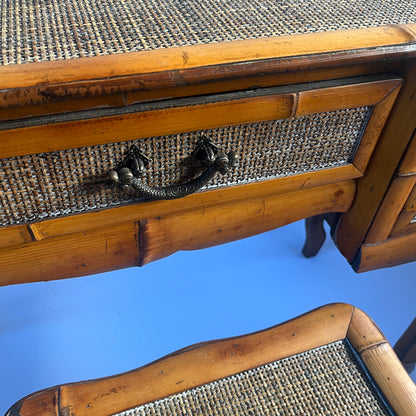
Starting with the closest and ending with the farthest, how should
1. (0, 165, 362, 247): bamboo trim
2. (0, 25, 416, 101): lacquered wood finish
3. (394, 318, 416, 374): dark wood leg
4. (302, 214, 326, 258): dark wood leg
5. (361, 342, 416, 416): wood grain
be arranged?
(0, 25, 416, 101): lacquered wood finish < (0, 165, 362, 247): bamboo trim < (361, 342, 416, 416): wood grain < (394, 318, 416, 374): dark wood leg < (302, 214, 326, 258): dark wood leg

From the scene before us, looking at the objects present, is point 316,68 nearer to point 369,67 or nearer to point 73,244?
point 369,67

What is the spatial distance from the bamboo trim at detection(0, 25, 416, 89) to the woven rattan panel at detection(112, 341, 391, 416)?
0.40 metres

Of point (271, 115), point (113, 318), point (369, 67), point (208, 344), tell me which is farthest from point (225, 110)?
point (113, 318)

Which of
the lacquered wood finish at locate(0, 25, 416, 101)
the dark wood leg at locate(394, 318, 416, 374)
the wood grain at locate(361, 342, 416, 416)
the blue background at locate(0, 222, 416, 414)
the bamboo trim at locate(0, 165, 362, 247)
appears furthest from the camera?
the blue background at locate(0, 222, 416, 414)

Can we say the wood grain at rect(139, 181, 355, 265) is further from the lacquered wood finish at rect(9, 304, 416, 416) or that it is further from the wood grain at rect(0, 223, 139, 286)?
the lacquered wood finish at rect(9, 304, 416, 416)

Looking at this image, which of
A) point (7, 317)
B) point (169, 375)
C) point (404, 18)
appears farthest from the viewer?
point (7, 317)

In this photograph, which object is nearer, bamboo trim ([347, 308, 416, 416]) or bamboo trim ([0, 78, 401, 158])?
bamboo trim ([0, 78, 401, 158])

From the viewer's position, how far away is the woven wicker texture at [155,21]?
0.41 metres

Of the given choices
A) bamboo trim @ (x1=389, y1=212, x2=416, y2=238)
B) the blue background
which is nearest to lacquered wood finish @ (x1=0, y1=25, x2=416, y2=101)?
bamboo trim @ (x1=389, y1=212, x2=416, y2=238)

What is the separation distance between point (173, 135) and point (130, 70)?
0.30 feet

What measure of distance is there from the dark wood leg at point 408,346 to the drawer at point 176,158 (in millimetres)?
390

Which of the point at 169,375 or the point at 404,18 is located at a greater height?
the point at 404,18

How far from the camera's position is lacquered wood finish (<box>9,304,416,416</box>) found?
22.1 inches

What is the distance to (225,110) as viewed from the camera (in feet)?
1.45
